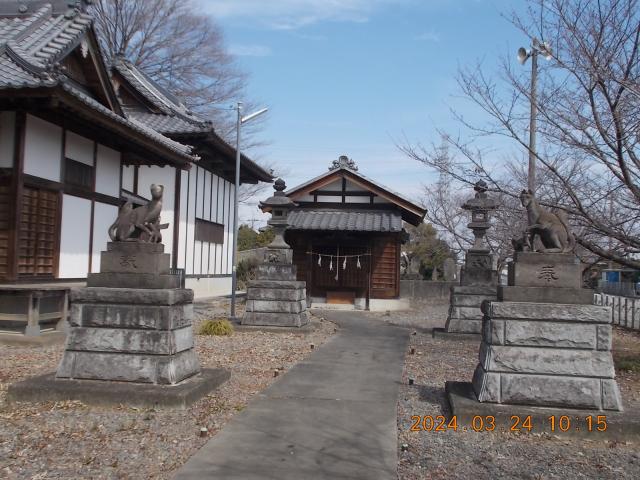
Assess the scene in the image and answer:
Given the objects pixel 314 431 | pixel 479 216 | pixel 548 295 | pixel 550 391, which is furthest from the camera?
pixel 479 216

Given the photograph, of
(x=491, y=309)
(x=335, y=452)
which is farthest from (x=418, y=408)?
(x=335, y=452)

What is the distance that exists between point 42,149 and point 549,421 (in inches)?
401

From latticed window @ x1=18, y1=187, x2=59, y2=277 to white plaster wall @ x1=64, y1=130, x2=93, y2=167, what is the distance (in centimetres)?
104

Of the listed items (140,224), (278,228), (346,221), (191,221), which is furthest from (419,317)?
(140,224)

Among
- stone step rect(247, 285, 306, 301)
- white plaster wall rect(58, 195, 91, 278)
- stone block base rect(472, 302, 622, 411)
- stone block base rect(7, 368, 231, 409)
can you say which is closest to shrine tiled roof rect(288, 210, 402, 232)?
stone step rect(247, 285, 306, 301)

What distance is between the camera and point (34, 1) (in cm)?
1384

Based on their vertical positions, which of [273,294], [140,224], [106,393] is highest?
[140,224]

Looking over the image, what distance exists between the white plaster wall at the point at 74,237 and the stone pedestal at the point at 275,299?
394 cm

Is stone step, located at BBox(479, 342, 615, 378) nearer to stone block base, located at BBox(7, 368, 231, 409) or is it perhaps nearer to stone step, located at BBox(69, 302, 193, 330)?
stone block base, located at BBox(7, 368, 231, 409)

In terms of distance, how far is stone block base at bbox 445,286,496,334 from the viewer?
14633 mm

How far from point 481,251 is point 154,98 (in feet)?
39.5

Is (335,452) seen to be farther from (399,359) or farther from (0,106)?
(0,106)

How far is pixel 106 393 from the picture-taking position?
21.2 feet

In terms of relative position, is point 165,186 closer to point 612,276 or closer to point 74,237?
point 74,237
